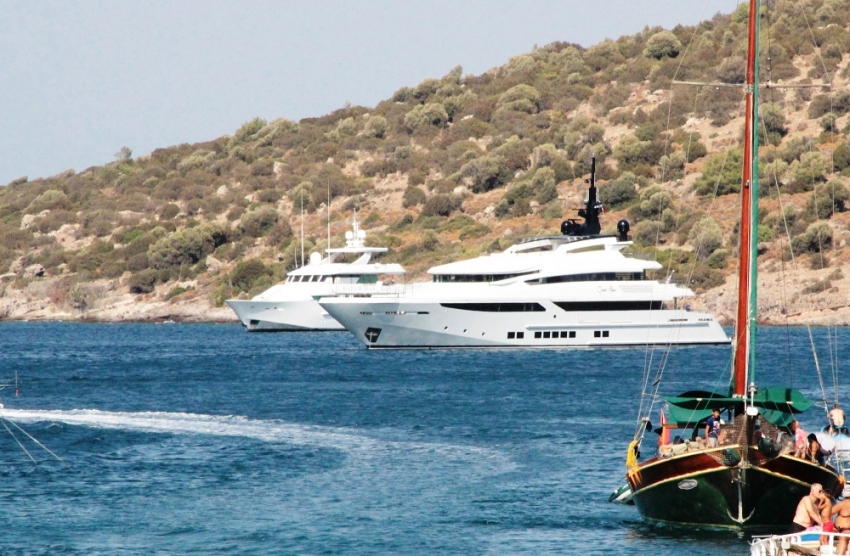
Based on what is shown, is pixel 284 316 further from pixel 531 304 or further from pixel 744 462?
pixel 744 462

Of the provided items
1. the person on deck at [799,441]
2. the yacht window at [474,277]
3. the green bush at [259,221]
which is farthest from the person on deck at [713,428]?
the green bush at [259,221]

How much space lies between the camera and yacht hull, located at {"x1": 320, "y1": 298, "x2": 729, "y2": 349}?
69.7 meters

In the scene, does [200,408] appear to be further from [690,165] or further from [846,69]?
[846,69]

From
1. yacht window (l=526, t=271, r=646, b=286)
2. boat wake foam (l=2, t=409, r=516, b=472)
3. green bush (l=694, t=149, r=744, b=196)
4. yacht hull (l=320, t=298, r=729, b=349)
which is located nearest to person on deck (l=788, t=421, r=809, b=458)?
boat wake foam (l=2, t=409, r=516, b=472)

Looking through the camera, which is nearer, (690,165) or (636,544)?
(636,544)

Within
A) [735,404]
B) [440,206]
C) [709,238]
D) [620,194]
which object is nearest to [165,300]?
[440,206]

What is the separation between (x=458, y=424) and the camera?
4181 centimetres

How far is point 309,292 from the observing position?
93562 mm

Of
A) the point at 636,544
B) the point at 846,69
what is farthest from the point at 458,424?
the point at 846,69

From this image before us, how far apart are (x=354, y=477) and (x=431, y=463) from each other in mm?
2742

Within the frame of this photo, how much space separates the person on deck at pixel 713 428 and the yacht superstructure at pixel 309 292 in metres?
61.9

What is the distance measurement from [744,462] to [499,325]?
45857 mm

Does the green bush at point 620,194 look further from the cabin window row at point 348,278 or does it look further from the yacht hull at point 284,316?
the cabin window row at point 348,278

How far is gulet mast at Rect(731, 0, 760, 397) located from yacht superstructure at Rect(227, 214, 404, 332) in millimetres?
61490
